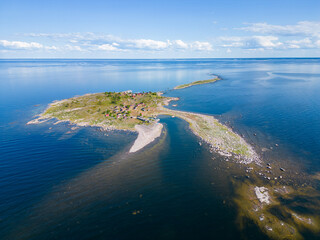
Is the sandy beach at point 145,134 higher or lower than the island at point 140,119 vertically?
lower

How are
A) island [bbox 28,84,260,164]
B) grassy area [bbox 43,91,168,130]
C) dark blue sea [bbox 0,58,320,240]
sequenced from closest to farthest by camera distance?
dark blue sea [bbox 0,58,320,240] < island [bbox 28,84,260,164] < grassy area [bbox 43,91,168,130]

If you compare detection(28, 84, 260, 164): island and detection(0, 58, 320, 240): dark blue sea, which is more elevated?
detection(28, 84, 260, 164): island

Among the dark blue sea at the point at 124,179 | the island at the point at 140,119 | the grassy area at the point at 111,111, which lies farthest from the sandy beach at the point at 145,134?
the grassy area at the point at 111,111

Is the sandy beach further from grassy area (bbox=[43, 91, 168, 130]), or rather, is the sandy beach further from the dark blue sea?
grassy area (bbox=[43, 91, 168, 130])

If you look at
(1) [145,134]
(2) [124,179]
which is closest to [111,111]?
(1) [145,134]

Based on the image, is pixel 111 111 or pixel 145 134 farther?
pixel 111 111

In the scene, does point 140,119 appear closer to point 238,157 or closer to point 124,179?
point 124,179

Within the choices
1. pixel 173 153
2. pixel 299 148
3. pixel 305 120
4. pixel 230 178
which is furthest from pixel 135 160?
pixel 305 120

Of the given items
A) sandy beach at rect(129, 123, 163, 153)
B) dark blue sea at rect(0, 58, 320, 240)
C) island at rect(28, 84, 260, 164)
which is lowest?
dark blue sea at rect(0, 58, 320, 240)

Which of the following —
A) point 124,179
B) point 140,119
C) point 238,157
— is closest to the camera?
point 124,179

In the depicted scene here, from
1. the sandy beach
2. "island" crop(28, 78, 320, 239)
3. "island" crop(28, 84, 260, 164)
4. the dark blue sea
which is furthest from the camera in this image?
the sandy beach

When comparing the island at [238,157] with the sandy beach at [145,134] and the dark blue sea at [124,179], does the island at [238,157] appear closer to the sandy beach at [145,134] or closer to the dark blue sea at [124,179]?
the sandy beach at [145,134]

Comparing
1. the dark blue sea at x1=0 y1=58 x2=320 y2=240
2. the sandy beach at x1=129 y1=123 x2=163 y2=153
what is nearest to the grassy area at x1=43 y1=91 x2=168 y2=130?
the sandy beach at x1=129 y1=123 x2=163 y2=153
